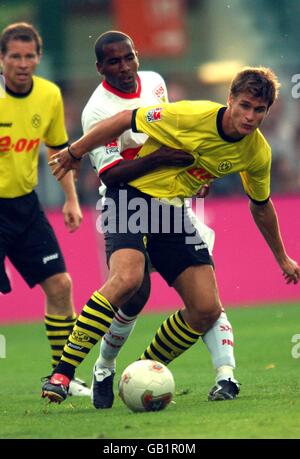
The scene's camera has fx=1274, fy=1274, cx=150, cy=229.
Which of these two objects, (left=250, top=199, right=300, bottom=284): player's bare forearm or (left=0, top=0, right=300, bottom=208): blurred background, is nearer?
(left=250, top=199, right=300, bottom=284): player's bare forearm

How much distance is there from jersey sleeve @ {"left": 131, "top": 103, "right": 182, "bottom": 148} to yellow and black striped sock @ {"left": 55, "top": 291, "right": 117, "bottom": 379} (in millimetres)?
947

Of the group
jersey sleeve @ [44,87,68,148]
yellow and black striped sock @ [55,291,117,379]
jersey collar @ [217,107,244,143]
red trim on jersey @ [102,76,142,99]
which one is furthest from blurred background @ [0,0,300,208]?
yellow and black striped sock @ [55,291,117,379]

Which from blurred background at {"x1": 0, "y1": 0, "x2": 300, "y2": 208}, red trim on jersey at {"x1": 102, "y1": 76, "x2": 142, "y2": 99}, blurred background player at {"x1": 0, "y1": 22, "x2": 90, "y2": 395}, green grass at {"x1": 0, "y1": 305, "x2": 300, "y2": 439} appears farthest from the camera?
blurred background at {"x1": 0, "y1": 0, "x2": 300, "y2": 208}

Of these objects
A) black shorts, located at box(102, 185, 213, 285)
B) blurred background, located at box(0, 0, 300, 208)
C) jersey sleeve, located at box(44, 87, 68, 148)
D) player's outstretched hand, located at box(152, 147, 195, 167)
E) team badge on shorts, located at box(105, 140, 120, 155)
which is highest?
blurred background, located at box(0, 0, 300, 208)

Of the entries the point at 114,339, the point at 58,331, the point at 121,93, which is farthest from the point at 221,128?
the point at 58,331

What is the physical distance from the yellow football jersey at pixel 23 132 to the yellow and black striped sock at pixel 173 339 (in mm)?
1525

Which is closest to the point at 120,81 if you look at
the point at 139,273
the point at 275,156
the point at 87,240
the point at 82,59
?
the point at 139,273

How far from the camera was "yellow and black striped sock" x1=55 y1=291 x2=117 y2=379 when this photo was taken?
22.4 ft

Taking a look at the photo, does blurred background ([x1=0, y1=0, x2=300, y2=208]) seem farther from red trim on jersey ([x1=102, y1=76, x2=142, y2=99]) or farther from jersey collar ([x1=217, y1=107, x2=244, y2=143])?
jersey collar ([x1=217, y1=107, x2=244, y2=143])

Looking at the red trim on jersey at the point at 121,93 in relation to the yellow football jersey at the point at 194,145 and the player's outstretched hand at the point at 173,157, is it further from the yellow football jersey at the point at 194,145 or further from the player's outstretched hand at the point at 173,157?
the player's outstretched hand at the point at 173,157

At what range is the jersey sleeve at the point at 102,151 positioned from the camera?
7.24 meters

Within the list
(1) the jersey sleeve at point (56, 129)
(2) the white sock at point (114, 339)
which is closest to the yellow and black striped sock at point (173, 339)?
(2) the white sock at point (114, 339)

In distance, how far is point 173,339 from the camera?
7.40m

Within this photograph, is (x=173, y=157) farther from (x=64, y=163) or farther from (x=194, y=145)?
(x=64, y=163)
